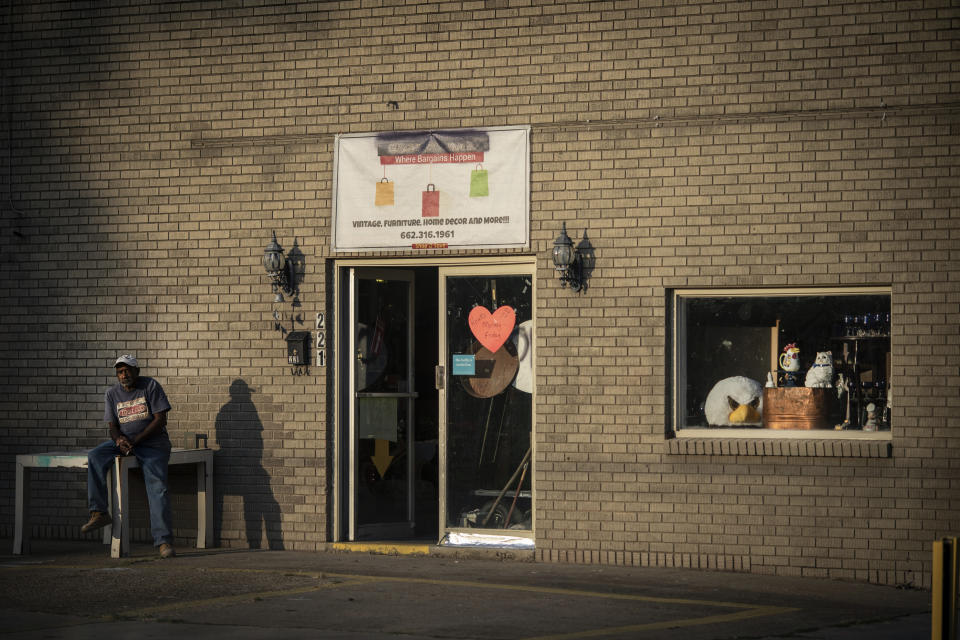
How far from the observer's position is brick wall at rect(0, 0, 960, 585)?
9.82 meters

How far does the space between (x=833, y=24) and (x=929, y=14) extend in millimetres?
726

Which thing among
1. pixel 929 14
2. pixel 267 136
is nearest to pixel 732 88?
pixel 929 14

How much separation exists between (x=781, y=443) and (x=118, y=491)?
544 cm

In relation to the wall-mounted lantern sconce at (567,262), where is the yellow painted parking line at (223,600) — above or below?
below

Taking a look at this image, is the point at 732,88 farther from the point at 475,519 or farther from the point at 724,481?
the point at 475,519

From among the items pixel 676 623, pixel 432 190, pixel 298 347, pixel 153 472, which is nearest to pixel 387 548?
pixel 298 347

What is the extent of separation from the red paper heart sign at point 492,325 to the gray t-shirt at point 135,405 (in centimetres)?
273

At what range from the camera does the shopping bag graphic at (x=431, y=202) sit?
10.8 meters

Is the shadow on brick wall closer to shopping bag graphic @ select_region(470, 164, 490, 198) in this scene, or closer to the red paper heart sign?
the red paper heart sign

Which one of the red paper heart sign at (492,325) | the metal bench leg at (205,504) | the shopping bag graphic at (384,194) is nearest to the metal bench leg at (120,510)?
the metal bench leg at (205,504)

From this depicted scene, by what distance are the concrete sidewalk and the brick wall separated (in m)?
0.64

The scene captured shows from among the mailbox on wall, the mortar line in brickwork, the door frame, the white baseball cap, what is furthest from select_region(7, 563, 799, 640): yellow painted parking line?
the mortar line in brickwork

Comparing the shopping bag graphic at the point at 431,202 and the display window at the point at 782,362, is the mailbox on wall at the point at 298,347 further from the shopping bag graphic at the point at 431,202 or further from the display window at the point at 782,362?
the display window at the point at 782,362

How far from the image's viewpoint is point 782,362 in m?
10.3
